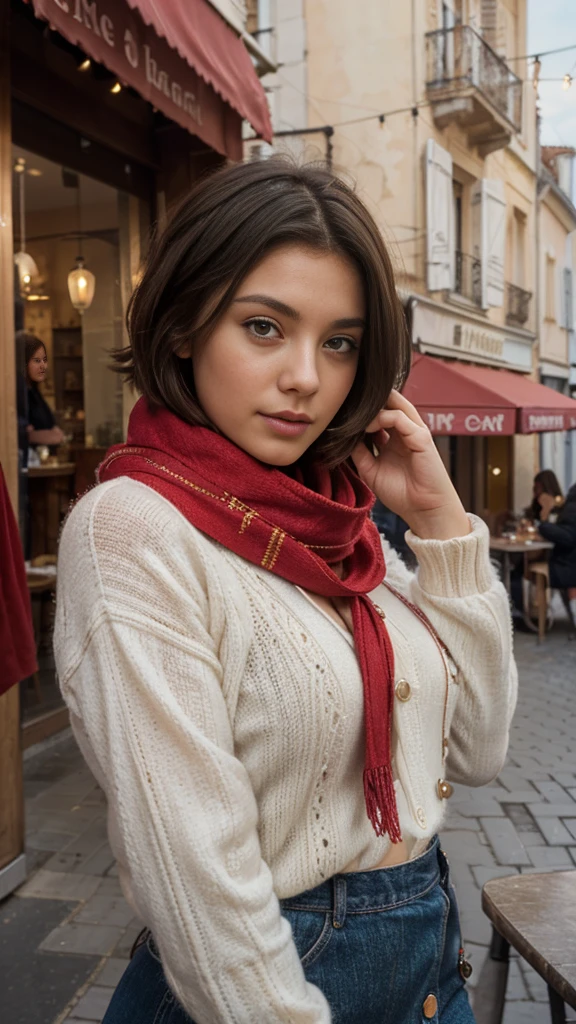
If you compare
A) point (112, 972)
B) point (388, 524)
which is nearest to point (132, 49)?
point (388, 524)

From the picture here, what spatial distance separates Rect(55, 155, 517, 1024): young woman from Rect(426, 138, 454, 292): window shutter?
9988mm

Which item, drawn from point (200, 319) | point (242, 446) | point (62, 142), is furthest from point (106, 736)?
point (62, 142)

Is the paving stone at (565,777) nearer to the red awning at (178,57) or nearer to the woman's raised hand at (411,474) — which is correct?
the woman's raised hand at (411,474)

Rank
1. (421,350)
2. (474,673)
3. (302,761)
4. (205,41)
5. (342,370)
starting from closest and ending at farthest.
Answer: (302,761) → (342,370) → (474,673) → (205,41) → (421,350)

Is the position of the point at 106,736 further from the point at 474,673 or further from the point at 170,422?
the point at 474,673

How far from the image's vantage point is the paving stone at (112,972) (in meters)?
2.77

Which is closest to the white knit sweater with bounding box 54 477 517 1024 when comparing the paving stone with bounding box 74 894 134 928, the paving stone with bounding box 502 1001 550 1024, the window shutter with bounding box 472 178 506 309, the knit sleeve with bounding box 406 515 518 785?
the knit sleeve with bounding box 406 515 518 785

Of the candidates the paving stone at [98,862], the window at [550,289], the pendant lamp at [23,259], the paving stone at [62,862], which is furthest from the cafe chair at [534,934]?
the window at [550,289]

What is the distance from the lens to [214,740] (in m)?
1.04

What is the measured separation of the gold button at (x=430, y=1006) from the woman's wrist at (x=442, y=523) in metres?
0.74

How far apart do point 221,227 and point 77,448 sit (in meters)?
5.50

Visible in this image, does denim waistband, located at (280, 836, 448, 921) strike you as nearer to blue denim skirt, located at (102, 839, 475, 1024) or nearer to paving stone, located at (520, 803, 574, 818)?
blue denim skirt, located at (102, 839, 475, 1024)

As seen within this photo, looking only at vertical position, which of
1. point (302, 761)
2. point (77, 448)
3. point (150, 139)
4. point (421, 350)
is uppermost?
point (150, 139)

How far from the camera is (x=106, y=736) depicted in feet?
3.37
